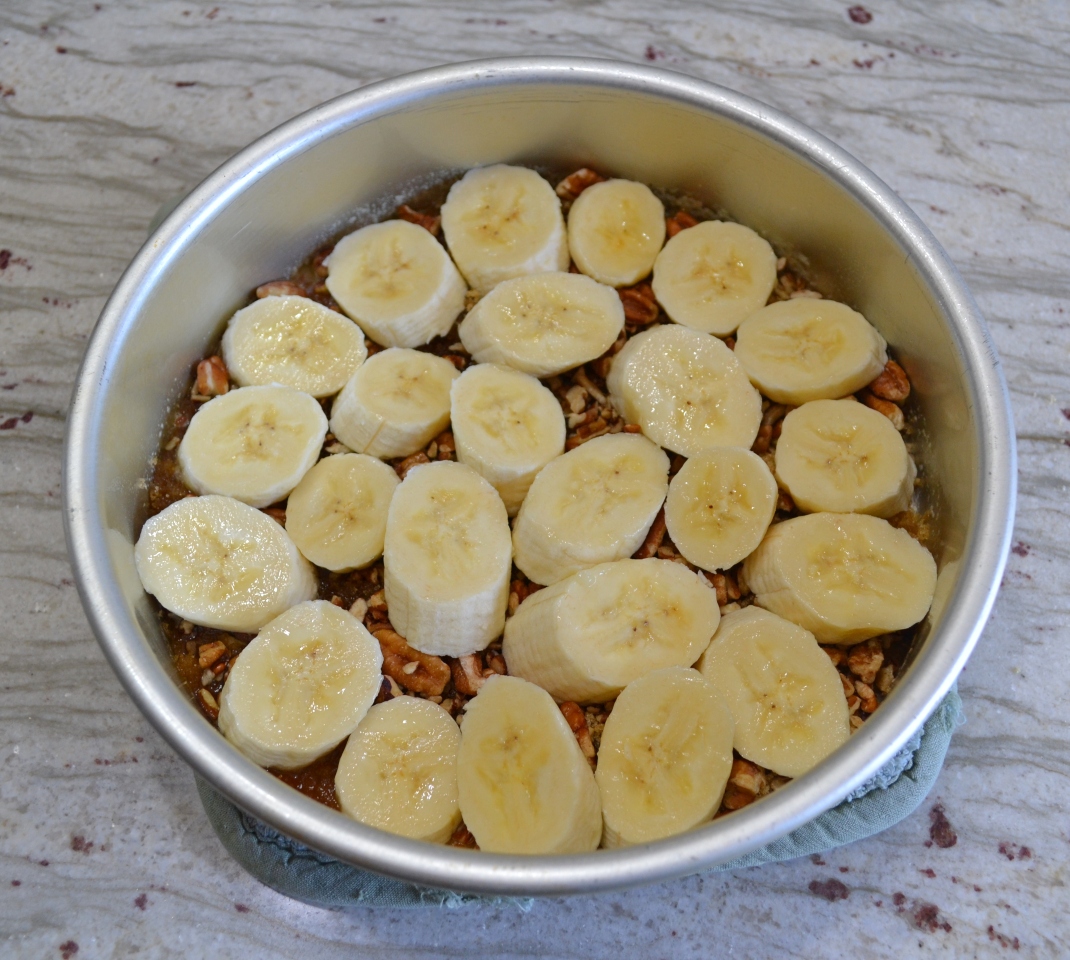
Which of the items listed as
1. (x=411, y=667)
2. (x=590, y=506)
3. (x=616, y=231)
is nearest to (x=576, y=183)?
(x=616, y=231)

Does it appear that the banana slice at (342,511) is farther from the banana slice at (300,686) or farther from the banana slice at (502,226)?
the banana slice at (502,226)

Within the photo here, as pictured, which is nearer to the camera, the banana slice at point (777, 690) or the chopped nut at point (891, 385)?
the banana slice at point (777, 690)

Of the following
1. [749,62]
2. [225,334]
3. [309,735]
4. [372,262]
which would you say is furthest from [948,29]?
[309,735]

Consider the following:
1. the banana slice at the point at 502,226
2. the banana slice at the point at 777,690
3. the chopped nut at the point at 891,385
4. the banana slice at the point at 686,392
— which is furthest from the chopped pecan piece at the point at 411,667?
the chopped nut at the point at 891,385

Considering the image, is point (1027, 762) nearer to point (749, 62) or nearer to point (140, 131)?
point (749, 62)

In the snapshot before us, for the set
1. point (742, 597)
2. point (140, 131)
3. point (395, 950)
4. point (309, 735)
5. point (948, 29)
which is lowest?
point (395, 950)

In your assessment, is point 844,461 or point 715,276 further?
point 715,276

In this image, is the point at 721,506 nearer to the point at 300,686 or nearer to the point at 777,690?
the point at 777,690
